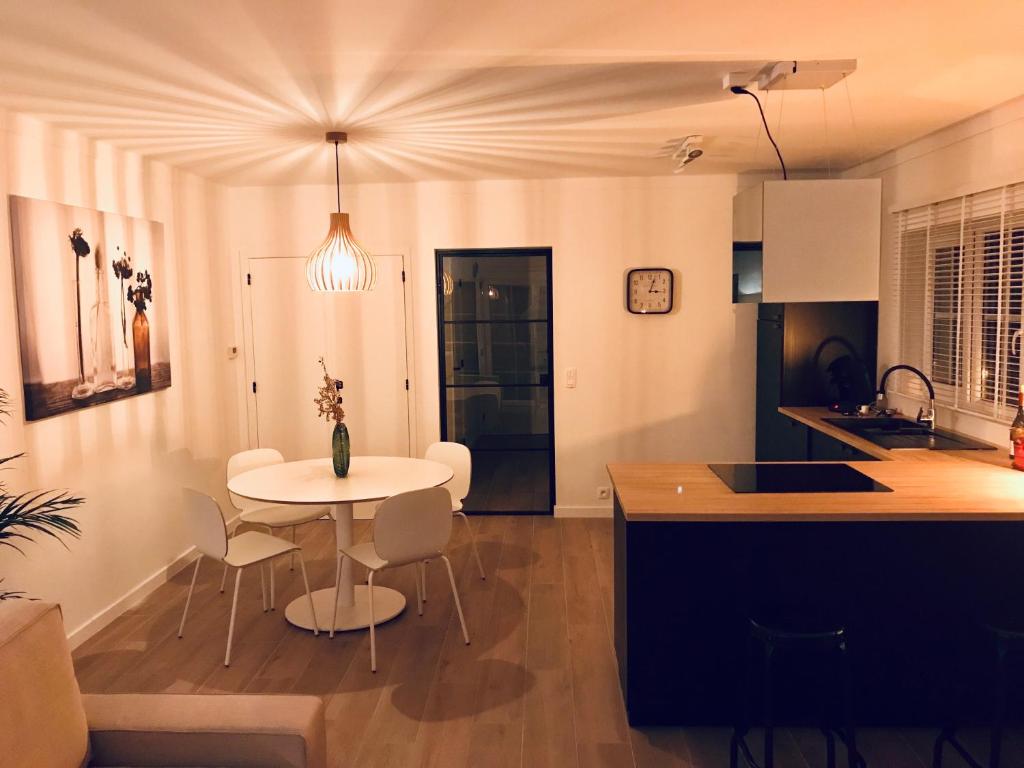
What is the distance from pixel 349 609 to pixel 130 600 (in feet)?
4.21

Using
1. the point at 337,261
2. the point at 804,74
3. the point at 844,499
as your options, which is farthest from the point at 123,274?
the point at 844,499

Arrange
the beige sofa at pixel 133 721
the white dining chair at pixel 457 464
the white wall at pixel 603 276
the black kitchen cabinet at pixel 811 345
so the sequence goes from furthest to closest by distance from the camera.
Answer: the white wall at pixel 603 276, the black kitchen cabinet at pixel 811 345, the white dining chair at pixel 457 464, the beige sofa at pixel 133 721

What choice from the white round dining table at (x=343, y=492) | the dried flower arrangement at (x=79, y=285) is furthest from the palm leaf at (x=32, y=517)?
the white round dining table at (x=343, y=492)

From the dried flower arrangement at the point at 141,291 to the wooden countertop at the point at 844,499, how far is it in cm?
298

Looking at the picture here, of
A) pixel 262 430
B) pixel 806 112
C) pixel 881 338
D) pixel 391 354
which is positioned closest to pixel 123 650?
pixel 262 430

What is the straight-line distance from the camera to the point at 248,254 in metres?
6.08

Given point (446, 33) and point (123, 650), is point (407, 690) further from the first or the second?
point (446, 33)

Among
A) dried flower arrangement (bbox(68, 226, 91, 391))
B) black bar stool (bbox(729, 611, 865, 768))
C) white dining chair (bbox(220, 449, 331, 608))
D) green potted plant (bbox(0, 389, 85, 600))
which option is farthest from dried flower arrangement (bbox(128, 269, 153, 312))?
black bar stool (bbox(729, 611, 865, 768))

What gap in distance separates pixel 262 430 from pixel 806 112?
4.40 m

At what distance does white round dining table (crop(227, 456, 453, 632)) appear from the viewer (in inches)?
156

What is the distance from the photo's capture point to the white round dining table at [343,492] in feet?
13.0

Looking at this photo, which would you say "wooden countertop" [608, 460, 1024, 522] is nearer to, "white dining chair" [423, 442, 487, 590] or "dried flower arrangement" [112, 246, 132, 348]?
"white dining chair" [423, 442, 487, 590]

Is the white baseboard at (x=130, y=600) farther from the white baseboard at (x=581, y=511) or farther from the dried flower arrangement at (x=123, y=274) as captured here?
the white baseboard at (x=581, y=511)

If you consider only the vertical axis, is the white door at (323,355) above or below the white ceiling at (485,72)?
below
